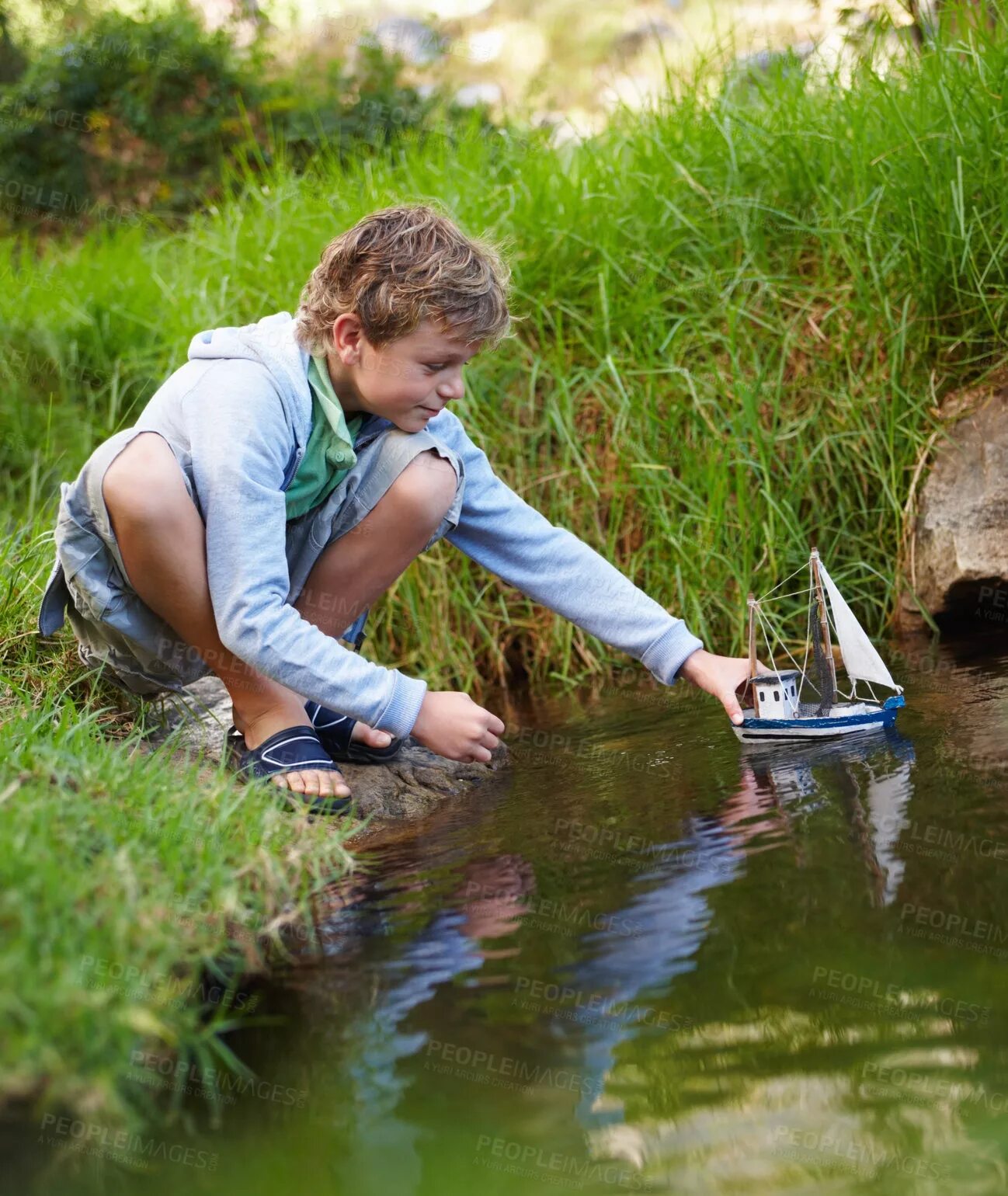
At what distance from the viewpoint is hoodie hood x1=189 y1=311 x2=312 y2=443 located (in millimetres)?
2385

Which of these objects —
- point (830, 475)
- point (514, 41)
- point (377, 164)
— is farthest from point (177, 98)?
point (514, 41)

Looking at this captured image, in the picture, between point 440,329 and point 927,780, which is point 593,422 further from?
point 927,780

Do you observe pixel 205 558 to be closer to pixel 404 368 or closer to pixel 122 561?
pixel 122 561

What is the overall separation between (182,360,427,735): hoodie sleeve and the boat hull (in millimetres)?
724

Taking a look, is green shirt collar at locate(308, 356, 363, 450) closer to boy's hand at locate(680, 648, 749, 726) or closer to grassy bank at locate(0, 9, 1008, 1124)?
boy's hand at locate(680, 648, 749, 726)

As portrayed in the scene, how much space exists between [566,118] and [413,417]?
241 cm

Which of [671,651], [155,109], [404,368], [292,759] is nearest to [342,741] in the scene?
[292,759]

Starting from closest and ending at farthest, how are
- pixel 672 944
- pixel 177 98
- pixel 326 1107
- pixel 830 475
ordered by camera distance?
1. pixel 326 1107
2. pixel 672 944
3. pixel 830 475
4. pixel 177 98

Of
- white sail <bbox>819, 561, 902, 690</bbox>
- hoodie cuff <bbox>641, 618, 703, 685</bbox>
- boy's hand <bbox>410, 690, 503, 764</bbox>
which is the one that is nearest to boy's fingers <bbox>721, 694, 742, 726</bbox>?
hoodie cuff <bbox>641, 618, 703, 685</bbox>

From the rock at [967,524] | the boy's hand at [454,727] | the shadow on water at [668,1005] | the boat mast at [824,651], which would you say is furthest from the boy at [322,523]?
the rock at [967,524]

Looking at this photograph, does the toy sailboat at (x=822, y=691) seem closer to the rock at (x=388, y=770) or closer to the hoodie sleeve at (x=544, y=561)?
the hoodie sleeve at (x=544, y=561)

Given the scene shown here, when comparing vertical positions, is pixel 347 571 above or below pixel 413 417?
below

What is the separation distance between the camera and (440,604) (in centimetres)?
384

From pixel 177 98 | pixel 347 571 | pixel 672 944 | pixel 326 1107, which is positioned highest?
pixel 177 98
